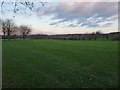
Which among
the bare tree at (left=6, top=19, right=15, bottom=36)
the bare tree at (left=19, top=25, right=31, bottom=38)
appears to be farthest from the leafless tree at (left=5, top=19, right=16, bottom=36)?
the bare tree at (left=19, top=25, right=31, bottom=38)

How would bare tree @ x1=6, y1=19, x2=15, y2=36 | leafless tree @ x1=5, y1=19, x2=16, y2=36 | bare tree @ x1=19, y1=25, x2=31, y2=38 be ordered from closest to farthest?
1. leafless tree @ x1=5, y1=19, x2=16, y2=36
2. bare tree @ x1=6, y1=19, x2=15, y2=36
3. bare tree @ x1=19, y1=25, x2=31, y2=38

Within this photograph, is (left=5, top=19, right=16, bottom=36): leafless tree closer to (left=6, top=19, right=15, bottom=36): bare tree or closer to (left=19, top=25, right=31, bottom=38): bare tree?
(left=6, top=19, right=15, bottom=36): bare tree

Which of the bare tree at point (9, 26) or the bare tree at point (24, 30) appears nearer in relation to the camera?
the bare tree at point (9, 26)

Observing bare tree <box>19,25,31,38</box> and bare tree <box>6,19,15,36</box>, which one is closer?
bare tree <box>6,19,15,36</box>

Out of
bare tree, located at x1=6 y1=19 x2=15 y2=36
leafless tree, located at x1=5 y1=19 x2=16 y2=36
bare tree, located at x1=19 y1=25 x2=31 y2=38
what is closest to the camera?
leafless tree, located at x1=5 y1=19 x2=16 y2=36

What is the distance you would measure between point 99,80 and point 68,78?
1.44 metres

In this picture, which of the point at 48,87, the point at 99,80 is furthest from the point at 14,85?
the point at 99,80

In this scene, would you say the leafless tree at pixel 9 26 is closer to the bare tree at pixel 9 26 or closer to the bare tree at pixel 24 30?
the bare tree at pixel 9 26

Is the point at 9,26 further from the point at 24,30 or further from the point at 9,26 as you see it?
the point at 24,30

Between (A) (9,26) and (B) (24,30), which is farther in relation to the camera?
(B) (24,30)

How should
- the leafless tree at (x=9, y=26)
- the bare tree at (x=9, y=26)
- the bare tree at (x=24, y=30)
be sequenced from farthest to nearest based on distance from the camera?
the bare tree at (x=24, y=30), the bare tree at (x=9, y=26), the leafless tree at (x=9, y=26)

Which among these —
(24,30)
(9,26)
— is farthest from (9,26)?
(24,30)

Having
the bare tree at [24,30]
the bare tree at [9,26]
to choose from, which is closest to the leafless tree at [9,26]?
the bare tree at [9,26]

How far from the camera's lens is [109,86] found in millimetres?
4117
